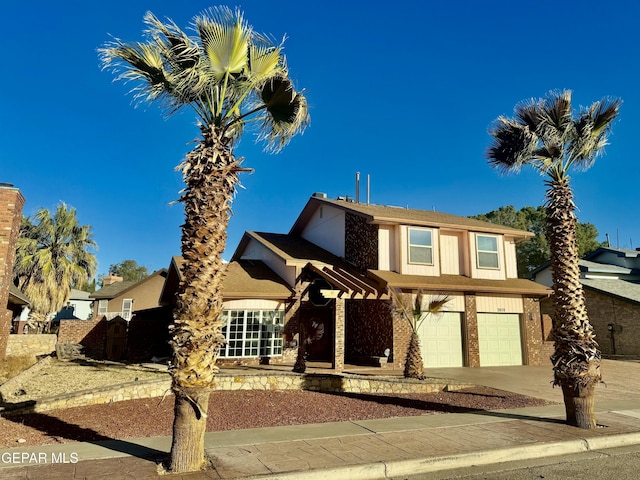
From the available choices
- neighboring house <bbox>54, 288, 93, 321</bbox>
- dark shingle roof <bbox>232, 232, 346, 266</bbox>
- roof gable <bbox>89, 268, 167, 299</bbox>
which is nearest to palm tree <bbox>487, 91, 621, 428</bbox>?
dark shingle roof <bbox>232, 232, 346, 266</bbox>

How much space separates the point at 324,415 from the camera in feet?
29.7

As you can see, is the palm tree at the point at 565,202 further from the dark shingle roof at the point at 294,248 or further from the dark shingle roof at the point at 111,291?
the dark shingle roof at the point at 111,291

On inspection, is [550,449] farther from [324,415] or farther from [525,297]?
[525,297]

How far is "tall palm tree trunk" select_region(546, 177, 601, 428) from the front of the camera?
7.91 meters

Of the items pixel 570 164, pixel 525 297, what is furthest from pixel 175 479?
pixel 525 297

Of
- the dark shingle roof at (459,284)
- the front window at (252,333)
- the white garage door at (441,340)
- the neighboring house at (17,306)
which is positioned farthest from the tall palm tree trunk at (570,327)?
the neighboring house at (17,306)

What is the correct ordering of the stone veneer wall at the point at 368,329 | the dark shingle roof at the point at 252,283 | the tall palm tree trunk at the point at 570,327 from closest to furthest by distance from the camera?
the tall palm tree trunk at the point at 570,327
the dark shingle roof at the point at 252,283
the stone veneer wall at the point at 368,329

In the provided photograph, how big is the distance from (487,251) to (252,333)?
1122 cm

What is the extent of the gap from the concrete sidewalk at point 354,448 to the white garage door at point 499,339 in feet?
29.8

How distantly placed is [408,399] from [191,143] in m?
8.34

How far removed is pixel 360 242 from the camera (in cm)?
1920

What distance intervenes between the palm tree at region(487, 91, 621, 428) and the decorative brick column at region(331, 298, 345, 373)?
7.38 metres

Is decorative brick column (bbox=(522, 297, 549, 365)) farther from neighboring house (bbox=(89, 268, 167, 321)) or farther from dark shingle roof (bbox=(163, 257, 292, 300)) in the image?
neighboring house (bbox=(89, 268, 167, 321))

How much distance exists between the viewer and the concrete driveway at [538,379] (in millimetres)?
11807
